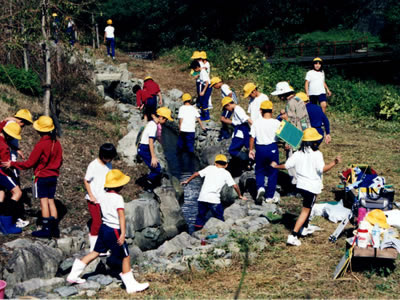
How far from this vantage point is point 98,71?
797 inches

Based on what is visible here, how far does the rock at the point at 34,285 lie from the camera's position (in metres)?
5.86

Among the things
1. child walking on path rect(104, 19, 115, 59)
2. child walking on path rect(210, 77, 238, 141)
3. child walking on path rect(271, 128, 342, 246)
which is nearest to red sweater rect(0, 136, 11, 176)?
child walking on path rect(271, 128, 342, 246)

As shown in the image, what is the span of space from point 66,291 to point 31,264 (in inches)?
31.2

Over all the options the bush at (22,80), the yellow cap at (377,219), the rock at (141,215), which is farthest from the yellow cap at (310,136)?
the bush at (22,80)

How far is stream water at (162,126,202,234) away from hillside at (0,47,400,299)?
1.22 meters

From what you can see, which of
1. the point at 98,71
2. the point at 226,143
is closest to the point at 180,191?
the point at 226,143

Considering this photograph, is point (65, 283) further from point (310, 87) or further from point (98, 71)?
point (98, 71)

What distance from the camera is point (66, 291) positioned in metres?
5.95

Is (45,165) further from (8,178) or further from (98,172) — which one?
(98,172)

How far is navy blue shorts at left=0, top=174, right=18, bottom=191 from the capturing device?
7.36 metres

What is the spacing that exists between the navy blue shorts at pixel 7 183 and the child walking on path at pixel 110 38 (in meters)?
14.5

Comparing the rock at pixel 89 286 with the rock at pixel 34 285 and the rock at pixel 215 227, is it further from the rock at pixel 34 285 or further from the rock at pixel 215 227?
the rock at pixel 215 227

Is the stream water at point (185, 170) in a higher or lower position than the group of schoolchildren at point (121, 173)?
lower

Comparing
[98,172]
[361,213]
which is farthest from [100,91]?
[361,213]
